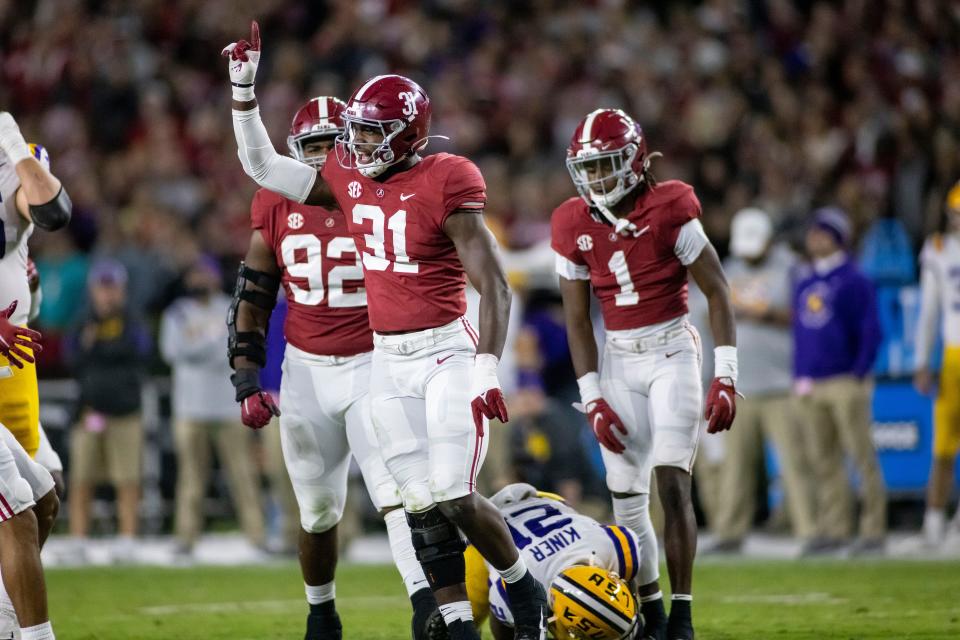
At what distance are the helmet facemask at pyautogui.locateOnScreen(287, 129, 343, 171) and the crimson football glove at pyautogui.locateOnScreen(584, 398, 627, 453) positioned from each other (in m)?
1.65

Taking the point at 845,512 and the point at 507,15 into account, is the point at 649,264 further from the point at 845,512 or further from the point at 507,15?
the point at 507,15

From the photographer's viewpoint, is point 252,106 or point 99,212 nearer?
point 252,106

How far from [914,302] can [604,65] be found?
5155mm

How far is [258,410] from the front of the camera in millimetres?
6184

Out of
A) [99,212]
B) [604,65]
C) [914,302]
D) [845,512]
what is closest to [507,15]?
[604,65]

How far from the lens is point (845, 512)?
34.4 feet

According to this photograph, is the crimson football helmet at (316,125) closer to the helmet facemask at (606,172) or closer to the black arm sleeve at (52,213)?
the helmet facemask at (606,172)

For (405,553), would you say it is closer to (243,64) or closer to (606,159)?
(606,159)

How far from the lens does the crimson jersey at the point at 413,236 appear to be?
5.59 m

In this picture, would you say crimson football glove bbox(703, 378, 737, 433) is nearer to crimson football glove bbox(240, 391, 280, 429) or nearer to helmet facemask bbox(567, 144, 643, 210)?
helmet facemask bbox(567, 144, 643, 210)

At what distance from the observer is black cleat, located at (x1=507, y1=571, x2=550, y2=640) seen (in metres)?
5.50

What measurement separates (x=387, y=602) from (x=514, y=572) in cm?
282

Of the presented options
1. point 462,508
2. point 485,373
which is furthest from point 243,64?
point 462,508

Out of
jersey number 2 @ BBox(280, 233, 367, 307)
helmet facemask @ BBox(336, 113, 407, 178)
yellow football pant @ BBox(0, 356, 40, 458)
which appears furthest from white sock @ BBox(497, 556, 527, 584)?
yellow football pant @ BBox(0, 356, 40, 458)
